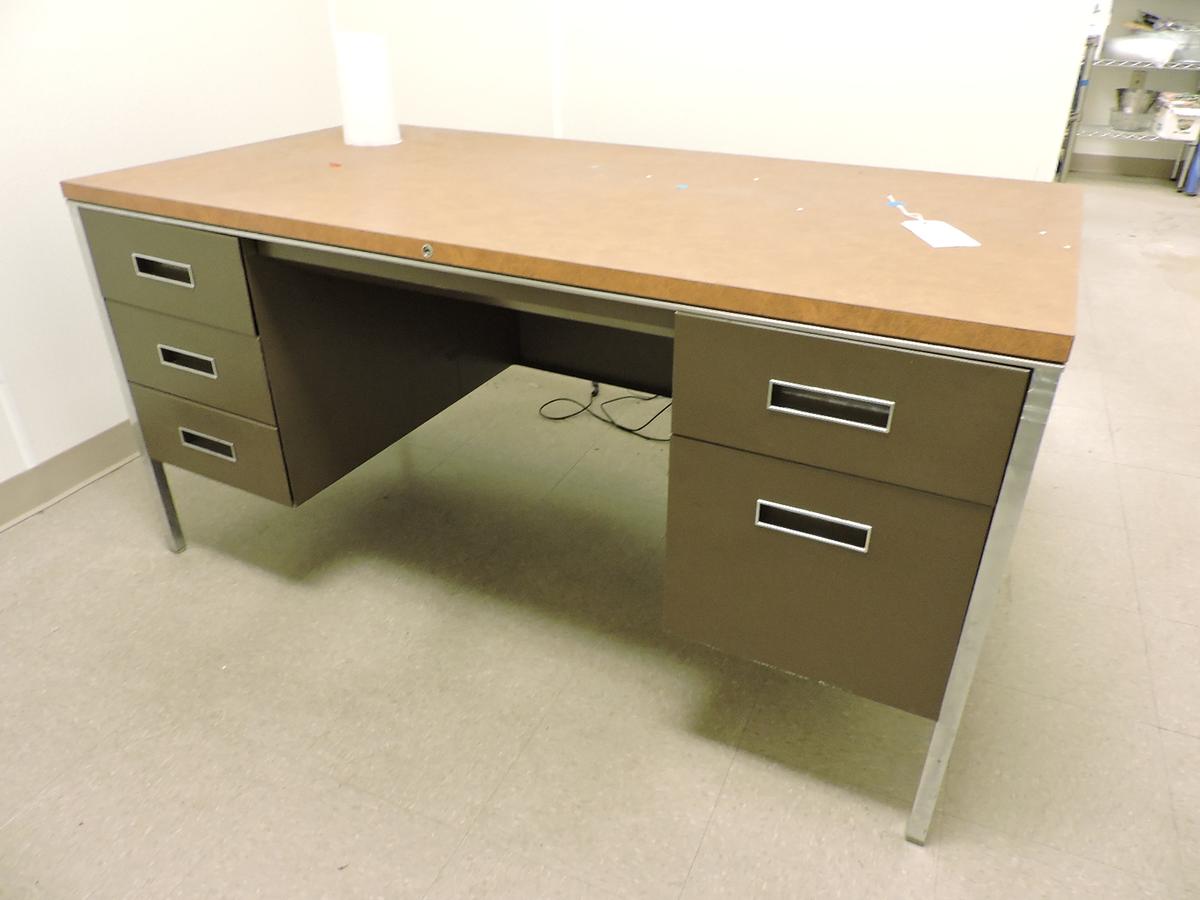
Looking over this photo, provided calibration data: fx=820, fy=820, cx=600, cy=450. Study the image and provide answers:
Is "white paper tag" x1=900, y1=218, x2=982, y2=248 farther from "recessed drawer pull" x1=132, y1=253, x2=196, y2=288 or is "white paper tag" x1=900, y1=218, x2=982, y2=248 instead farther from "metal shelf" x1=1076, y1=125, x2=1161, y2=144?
"metal shelf" x1=1076, y1=125, x2=1161, y2=144

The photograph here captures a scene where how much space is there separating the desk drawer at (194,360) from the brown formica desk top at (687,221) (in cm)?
21

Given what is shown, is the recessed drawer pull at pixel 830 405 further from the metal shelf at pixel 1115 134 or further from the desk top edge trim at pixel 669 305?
the metal shelf at pixel 1115 134

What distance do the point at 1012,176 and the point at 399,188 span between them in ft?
4.39

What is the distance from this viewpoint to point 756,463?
1051 millimetres

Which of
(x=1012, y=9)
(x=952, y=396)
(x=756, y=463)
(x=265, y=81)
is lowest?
(x=756, y=463)

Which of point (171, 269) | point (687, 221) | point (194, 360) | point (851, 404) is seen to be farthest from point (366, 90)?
point (851, 404)

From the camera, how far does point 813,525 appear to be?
107 centimetres

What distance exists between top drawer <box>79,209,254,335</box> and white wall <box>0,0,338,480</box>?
0.49m

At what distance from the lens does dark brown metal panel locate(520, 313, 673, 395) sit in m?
1.87

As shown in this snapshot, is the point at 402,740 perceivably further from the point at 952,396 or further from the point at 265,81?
the point at 265,81

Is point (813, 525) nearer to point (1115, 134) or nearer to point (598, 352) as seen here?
point (598, 352)

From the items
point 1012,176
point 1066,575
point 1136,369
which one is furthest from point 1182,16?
point 1066,575

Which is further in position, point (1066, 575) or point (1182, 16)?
point (1182, 16)

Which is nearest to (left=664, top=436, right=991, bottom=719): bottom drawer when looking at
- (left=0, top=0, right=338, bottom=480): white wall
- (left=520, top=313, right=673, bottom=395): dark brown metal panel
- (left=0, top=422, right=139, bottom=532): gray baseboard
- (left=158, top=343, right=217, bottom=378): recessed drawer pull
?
(left=520, top=313, right=673, bottom=395): dark brown metal panel
